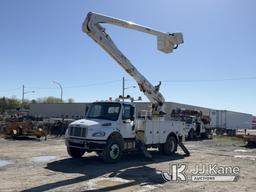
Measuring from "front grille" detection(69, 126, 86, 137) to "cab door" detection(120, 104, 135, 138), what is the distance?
5.64ft

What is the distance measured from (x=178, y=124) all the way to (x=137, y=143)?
3.79m

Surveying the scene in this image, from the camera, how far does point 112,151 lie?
1515cm

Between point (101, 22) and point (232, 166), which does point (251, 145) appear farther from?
point (101, 22)

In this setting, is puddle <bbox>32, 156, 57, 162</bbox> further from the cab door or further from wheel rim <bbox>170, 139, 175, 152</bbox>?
wheel rim <bbox>170, 139, 175, 152</bbox>

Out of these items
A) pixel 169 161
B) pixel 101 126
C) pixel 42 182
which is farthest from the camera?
pixel 169 161

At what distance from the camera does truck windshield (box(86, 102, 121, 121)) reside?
1591 centimetres

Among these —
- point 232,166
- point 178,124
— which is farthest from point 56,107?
point 232,166

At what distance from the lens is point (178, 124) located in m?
20.1

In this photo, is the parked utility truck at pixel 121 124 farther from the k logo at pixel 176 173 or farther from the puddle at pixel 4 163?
the puddle at pixel 4 163

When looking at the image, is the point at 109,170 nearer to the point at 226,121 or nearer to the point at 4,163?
the point at 4,163

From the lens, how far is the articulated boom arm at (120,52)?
54.3ft

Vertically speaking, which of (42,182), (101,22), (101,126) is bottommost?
(42,182)

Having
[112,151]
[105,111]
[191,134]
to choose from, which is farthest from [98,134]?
[191,134]

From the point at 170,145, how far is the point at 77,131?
5.99m
